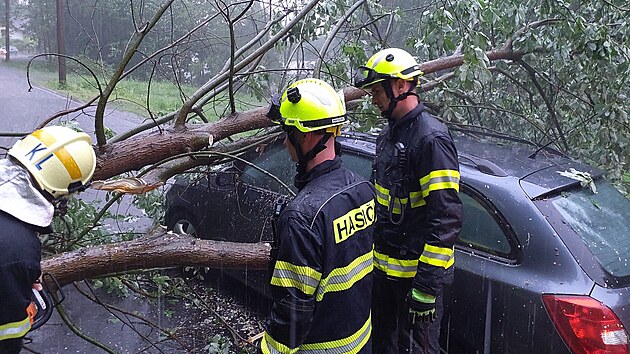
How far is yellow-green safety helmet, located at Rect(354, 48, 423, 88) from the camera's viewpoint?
268 cm

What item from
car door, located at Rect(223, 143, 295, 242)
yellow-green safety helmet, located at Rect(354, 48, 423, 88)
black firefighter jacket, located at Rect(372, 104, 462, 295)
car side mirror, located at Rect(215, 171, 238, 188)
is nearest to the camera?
black firefighter jacket, located at Rect(372, 104, 462, 295)

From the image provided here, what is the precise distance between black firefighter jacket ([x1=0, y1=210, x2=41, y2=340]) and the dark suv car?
77.3 inches

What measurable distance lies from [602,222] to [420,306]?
43.0 inches

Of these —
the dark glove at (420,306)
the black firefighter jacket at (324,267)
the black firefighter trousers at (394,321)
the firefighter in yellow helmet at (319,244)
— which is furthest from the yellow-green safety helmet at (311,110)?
the black firefighter trousers at (394,321)

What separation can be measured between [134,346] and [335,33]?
9.93 feet

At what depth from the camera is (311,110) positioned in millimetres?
1915

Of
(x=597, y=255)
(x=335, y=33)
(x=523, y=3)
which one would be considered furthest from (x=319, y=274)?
(x=523, y=3)

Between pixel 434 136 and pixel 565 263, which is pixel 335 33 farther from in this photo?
pixel 565 263

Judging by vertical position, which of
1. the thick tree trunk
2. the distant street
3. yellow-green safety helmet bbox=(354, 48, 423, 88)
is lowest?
the distant street

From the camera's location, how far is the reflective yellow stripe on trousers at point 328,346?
1.81 metres

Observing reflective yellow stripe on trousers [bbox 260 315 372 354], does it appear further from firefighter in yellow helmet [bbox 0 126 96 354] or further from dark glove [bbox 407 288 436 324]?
firefighter in yellow helmet [bbox 0 126 96 354]

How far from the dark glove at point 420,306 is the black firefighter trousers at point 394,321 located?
0.34 ft

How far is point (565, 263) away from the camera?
2373 millimetres

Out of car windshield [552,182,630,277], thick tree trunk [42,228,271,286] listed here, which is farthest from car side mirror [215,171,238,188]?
car windshield [552,182,630,277]
